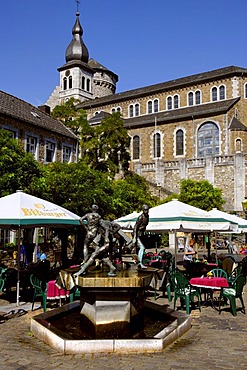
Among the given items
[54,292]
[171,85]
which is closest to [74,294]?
[54,292]

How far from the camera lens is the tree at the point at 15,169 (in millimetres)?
17406

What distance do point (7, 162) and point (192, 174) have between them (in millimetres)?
26032

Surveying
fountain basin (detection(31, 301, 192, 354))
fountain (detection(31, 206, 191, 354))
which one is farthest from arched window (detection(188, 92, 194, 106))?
fountain basin (detection(31, 301, 192, 354))

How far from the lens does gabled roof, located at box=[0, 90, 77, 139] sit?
82.6 ft

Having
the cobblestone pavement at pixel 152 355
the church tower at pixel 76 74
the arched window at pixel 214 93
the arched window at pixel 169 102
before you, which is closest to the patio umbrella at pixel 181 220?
the cobblestone pavement at pixel 152 355

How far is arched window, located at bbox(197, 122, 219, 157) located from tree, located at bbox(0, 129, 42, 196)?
30.9 m

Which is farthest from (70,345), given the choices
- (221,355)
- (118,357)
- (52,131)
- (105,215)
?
(52,131)

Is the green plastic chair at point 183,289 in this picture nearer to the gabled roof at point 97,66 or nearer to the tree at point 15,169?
the tree at point 15,169

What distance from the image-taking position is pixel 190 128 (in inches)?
1907

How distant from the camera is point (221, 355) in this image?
607 cm

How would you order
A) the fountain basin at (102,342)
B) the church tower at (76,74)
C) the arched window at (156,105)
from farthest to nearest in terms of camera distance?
1. the church tower at (76,74)
2. the arched window at (156,105)
3. the fountain basin at (102,342)

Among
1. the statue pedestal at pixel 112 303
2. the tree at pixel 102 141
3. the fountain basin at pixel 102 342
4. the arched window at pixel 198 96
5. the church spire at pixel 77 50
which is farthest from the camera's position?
the church spire at pixel 77 50

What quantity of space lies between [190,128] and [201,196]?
16221mm

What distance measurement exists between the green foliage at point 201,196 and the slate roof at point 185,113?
Result: 46.7 ft
